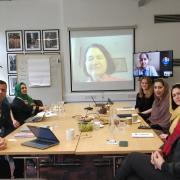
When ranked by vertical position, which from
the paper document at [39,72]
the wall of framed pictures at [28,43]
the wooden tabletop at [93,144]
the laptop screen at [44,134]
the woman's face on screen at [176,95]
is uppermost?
the wall of framed pictures at [28,43]

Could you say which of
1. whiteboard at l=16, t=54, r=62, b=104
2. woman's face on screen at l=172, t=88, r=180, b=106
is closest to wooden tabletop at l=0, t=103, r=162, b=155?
woman's face on screen at l=172, t=88, r=180, b=106

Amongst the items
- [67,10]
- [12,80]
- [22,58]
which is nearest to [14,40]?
[22,58]

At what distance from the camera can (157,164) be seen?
224 cm

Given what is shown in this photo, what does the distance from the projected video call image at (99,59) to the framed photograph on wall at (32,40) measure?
30.4 inches

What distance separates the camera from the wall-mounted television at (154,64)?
5.83 m

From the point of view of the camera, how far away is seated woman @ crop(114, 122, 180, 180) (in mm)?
2130

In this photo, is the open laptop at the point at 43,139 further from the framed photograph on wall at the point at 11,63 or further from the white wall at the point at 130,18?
the framed photograph on wall at the point at 11,63

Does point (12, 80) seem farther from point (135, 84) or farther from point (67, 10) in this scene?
point (135, 84)

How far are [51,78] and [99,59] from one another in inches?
45.7

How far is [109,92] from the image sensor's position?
21.3 feet

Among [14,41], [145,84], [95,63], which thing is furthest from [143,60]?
[14,41]

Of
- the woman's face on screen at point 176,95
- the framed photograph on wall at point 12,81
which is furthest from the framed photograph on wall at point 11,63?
the woman's face on screen at point 176,95

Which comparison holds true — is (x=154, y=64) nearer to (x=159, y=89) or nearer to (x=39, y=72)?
(x=159, y=89)

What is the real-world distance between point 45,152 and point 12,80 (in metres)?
4.62
